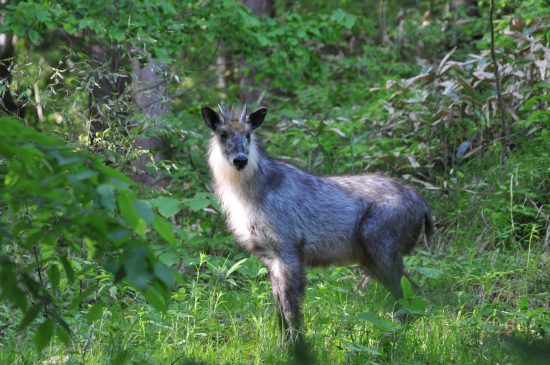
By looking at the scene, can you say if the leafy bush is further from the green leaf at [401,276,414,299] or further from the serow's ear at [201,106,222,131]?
the serow's ear at [201,106,222,131]

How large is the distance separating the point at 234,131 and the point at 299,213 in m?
0.98

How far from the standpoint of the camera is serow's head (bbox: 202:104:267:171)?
633 cm

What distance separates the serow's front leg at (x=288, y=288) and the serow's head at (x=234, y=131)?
3.16ft

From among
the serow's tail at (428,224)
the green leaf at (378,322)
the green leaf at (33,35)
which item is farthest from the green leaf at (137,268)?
the green leaf at (33,35)

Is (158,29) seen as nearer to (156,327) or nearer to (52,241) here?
(156,327)

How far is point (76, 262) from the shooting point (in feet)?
19.6

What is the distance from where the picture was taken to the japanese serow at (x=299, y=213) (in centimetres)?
636

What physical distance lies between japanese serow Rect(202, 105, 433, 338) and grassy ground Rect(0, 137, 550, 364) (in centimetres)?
29

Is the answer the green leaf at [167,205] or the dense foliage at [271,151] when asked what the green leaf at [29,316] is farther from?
the green leaf at [167,205]

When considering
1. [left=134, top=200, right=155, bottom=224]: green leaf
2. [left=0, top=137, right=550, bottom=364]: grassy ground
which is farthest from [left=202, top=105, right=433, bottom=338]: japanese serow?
[left=134, top=200, right=155, bottom=224]: green leaf

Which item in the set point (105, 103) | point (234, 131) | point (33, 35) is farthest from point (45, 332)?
point (33, 35)

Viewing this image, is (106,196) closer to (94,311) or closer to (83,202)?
(83,202)

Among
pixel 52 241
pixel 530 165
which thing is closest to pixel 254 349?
pixel 52 241

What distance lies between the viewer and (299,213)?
660cm
